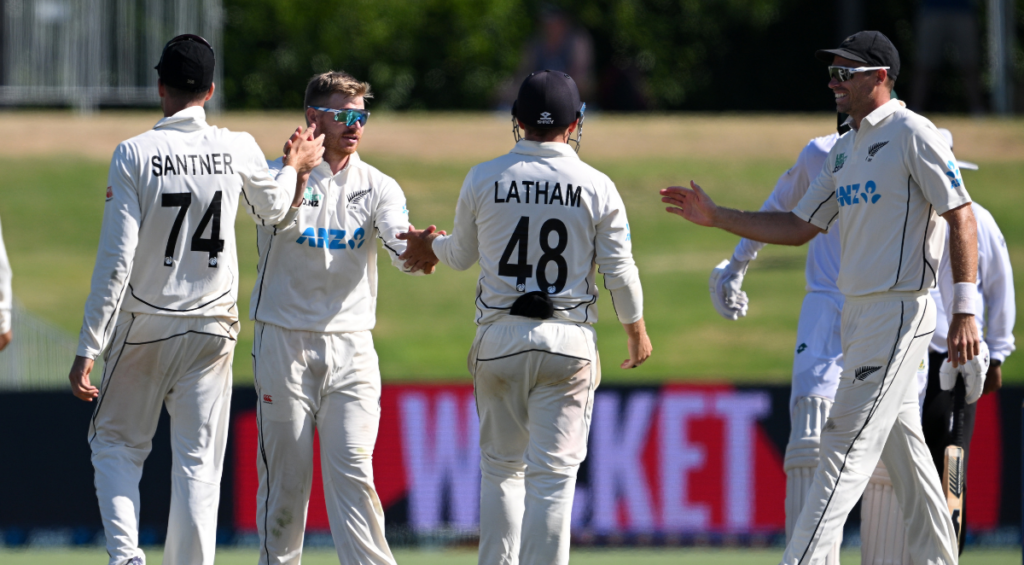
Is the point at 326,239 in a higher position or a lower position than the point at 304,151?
lower

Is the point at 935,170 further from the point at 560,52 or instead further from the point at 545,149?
the point at 560,52

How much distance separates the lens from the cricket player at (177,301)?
4.91 meters

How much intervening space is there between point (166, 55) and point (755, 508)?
14.5 feet

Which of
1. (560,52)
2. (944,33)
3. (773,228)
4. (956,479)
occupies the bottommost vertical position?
(956,479)

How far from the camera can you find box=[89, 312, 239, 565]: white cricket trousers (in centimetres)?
498

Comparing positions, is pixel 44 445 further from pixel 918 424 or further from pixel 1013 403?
pixel 1013 403

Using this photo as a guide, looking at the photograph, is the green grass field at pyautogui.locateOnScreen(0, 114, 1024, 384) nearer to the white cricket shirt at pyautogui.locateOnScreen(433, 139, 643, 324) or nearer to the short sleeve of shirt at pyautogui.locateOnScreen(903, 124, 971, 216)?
the white cricket shirt at pyautogui.locateOnScreen(433, 139, 643, 324)

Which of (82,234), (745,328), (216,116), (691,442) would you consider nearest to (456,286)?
(745,328)

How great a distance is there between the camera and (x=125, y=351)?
4.99 metres

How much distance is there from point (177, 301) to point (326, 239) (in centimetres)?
63

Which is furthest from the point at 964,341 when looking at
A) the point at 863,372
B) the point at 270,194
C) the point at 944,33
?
the point at 944,33

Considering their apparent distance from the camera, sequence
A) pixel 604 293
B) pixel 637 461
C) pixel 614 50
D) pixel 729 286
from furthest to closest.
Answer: pixel 614 50 < pixel 604 293 < pixel 637 461 < pixel 729 286

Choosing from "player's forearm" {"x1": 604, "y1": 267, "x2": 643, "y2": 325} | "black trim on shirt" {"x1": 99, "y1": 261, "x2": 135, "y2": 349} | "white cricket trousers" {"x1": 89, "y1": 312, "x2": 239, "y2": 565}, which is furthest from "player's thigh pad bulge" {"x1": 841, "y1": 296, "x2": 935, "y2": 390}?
"black trim on shirt" {"x1": 99, "y1": 261, "x2": 135, "y2": 349}

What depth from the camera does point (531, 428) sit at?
15.9 feet
